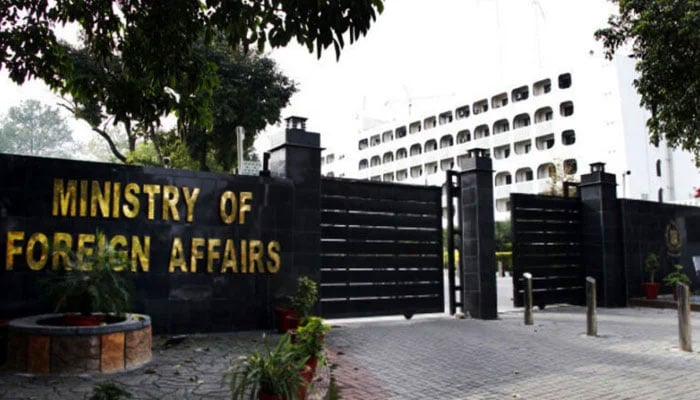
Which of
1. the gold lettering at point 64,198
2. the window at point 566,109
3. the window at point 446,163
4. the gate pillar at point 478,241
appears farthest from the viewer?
the window at point 446,163

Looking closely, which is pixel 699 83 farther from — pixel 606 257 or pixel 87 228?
pixel 87 228

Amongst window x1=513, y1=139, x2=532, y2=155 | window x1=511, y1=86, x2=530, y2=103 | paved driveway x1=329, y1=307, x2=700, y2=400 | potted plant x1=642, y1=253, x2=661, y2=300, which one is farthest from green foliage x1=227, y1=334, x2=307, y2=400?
window x1=511, y1=86, x2=530, y2=103

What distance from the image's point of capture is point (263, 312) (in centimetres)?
928

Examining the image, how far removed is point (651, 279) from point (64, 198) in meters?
13.6

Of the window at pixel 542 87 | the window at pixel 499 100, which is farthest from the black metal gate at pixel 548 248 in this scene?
the window at pixel 499 100

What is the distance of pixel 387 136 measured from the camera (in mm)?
71062

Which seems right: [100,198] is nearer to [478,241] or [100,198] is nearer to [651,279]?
[478,241]

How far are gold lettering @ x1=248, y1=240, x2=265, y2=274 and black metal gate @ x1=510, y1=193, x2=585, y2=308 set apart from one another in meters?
6.21

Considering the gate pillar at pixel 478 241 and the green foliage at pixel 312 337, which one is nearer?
the green foliage at pixel 312 337

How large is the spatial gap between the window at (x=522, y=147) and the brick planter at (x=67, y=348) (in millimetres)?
51053

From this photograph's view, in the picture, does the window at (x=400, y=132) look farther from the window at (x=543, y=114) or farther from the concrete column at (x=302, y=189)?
the concrete column at (x=302, y=189)

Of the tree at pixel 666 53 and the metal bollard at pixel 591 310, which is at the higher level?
the tree at pixel 666 53

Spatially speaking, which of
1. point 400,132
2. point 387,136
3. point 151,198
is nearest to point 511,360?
point 151,198

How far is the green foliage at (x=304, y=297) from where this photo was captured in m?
8.99
